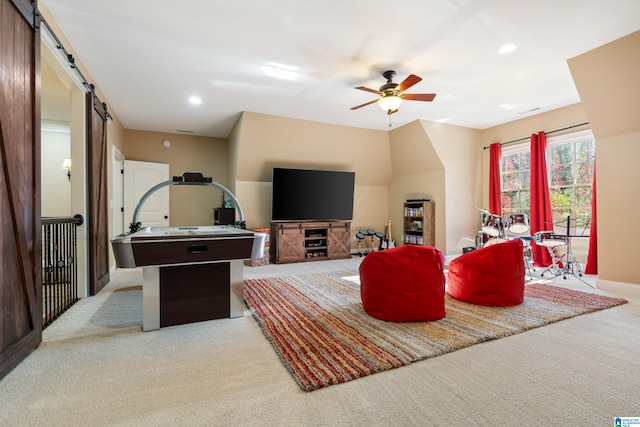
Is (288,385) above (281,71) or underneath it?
underneath

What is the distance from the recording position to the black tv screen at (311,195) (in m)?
6.03

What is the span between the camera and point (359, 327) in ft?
8.18

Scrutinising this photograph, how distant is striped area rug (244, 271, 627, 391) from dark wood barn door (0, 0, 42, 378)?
64.9 inches

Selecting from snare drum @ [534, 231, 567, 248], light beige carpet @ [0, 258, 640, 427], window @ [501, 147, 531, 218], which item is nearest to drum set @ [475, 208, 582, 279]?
snare drum @ [534, 231, 567, 248]

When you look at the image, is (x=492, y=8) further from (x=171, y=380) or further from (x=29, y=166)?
(x=29, y=166)

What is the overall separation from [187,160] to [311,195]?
3065mm

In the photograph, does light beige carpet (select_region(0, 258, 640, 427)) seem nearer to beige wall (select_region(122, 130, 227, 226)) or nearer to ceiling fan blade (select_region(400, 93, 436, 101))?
ceiling fan blade (select_region(400, 93, 436, 101))

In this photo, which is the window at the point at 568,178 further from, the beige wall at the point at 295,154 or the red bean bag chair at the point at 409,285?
the red bean bag chair at the point at 409,285

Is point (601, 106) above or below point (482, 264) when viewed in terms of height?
above

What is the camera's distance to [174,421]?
1.39 meters

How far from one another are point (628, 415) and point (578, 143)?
5.02 metres

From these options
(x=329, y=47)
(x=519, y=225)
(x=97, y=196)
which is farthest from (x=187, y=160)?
(x=519, y=225)

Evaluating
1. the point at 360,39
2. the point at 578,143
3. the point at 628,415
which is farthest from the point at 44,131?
the point at 578,143

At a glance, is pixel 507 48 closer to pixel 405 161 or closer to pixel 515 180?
pixel 515 180
